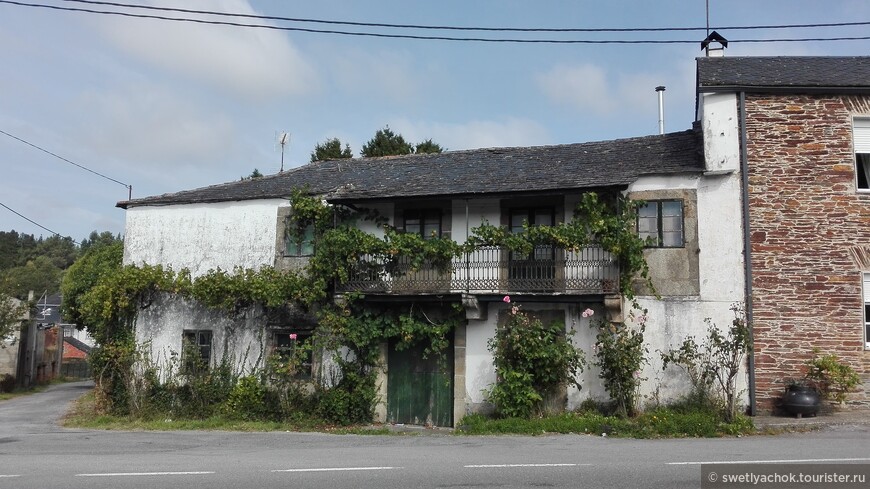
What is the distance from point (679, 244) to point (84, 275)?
83.2 ft

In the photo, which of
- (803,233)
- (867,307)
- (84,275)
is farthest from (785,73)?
(84,275)

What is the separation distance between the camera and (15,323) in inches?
1059

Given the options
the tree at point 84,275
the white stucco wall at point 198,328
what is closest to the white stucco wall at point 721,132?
the white stucco wall at point 198,328

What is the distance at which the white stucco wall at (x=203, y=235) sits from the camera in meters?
17.2

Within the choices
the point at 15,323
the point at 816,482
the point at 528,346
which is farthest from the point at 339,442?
the point at 15,323

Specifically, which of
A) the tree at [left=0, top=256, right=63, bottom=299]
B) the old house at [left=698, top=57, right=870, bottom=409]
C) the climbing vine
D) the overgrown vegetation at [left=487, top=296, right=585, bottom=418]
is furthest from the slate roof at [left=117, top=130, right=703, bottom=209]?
the tree at [left=0, top=256, right=63, bottom=299]

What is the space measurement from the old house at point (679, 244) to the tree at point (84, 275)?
1346 centimetres

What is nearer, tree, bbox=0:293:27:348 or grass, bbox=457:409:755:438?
grass, bbox=457:409:755:438

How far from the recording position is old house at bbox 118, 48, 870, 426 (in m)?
14.4

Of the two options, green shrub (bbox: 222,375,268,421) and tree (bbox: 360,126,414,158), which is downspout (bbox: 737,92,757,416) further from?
tree (bbox: 360,126,414,158)

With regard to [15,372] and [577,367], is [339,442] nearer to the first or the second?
[577,367]

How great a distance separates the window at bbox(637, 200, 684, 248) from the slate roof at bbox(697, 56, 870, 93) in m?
2.64

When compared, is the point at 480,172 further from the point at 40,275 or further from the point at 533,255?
the point at 40,275

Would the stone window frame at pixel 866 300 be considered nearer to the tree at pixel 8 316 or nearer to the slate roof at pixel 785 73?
the slate roof at pixel 785 73
